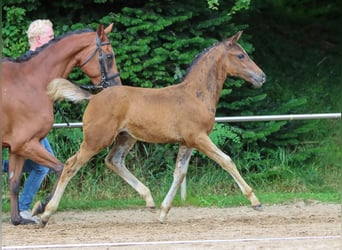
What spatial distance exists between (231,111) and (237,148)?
567 mm

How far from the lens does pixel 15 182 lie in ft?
29.5

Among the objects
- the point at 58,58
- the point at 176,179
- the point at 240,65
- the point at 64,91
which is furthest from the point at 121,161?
the point at 240,65

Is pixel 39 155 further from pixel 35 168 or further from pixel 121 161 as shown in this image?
pixel 121 161

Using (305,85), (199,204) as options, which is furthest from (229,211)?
(305,85)

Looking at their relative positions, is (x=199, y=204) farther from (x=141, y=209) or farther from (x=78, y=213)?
(x=78, y=213)

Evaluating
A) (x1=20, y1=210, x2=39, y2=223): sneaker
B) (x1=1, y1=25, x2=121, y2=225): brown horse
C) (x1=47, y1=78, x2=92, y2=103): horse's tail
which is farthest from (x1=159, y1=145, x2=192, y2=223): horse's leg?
(x1=20, y1=210, x2=39, y2=223): sneaker

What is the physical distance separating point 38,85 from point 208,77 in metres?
1.69

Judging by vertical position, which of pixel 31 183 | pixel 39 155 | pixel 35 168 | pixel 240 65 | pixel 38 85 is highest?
pixel 240 65

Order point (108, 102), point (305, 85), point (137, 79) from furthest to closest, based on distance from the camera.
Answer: point (305, 85) → point (137, 79) → point (108, 102)

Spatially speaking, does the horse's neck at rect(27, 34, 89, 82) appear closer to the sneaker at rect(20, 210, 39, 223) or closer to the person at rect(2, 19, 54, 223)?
the person at rect(2, 19, 54, 223)

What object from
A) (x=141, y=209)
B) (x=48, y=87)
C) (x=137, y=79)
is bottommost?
(x=141, y=209)

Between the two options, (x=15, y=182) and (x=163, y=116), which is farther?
(x=15, y=182)

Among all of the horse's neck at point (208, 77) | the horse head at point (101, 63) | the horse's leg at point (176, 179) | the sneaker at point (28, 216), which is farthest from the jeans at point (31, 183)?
the horse's neck at point (208, 77)

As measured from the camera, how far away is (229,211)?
9.80 m
